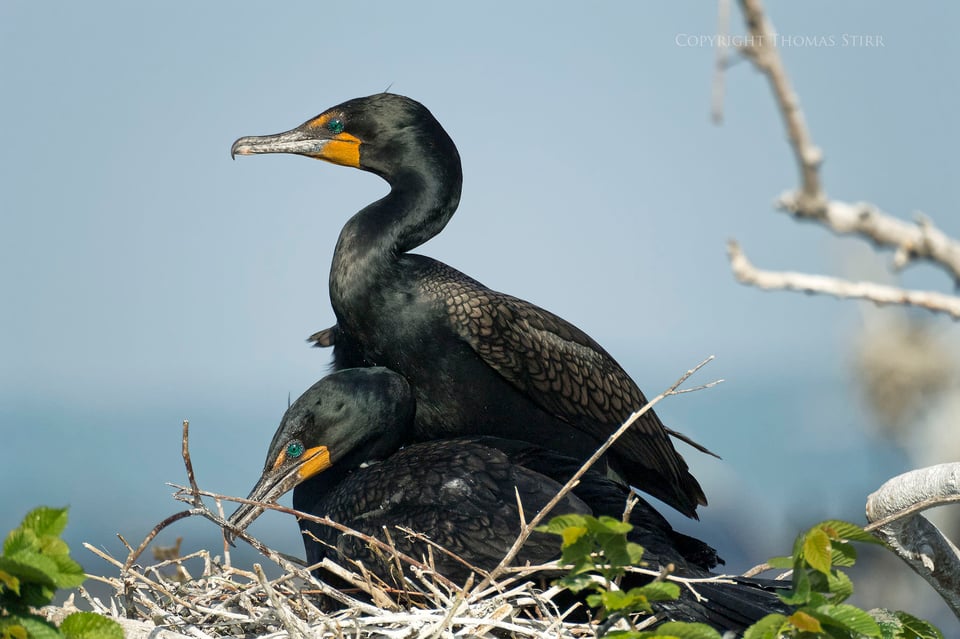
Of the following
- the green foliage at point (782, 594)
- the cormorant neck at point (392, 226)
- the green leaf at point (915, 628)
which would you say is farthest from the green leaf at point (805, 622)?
the cormorant neck at point (392, 226)

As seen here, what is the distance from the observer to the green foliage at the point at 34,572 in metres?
2.76

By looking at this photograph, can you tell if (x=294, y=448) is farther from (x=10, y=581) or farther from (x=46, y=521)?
(x=10, y=581)

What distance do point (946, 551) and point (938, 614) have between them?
43.9 feet

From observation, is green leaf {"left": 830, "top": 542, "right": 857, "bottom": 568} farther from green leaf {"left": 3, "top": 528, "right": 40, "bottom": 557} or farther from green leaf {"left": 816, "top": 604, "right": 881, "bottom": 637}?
green leaf {"left": 3, "top": 528, "right": 40, "bottom": 557}

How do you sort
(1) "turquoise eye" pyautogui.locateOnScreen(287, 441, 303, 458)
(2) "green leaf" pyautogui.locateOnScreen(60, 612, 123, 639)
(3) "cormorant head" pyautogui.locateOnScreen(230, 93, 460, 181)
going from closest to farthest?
1. (2) "green leaf" pyautogui.locateOnScreen(60, 612, 123, 639)
2. (1) "turquoise eye" pyautogui.locateOnScreen(287, 441, 303, 458)
3. (3) "cormorant head" pyautogui.locateOnScreen(230, 93, 460, 181)

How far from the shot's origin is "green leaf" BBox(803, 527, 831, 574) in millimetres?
2934

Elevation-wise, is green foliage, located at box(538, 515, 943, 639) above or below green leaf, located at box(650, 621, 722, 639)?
above

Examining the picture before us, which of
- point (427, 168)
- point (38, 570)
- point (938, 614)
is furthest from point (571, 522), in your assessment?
point (938, 614)

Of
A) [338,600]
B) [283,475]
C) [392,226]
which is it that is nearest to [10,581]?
[338,600]

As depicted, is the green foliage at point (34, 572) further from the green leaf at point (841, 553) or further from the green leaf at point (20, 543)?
the green leaf at point (841, 553)

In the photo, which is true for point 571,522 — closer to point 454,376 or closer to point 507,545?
point 507,545

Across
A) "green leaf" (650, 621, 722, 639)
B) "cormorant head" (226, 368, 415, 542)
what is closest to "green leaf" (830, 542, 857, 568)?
"green leaf" (650, 621, 722, 639)

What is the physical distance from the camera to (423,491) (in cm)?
437

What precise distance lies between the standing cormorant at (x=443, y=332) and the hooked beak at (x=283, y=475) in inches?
22.6
